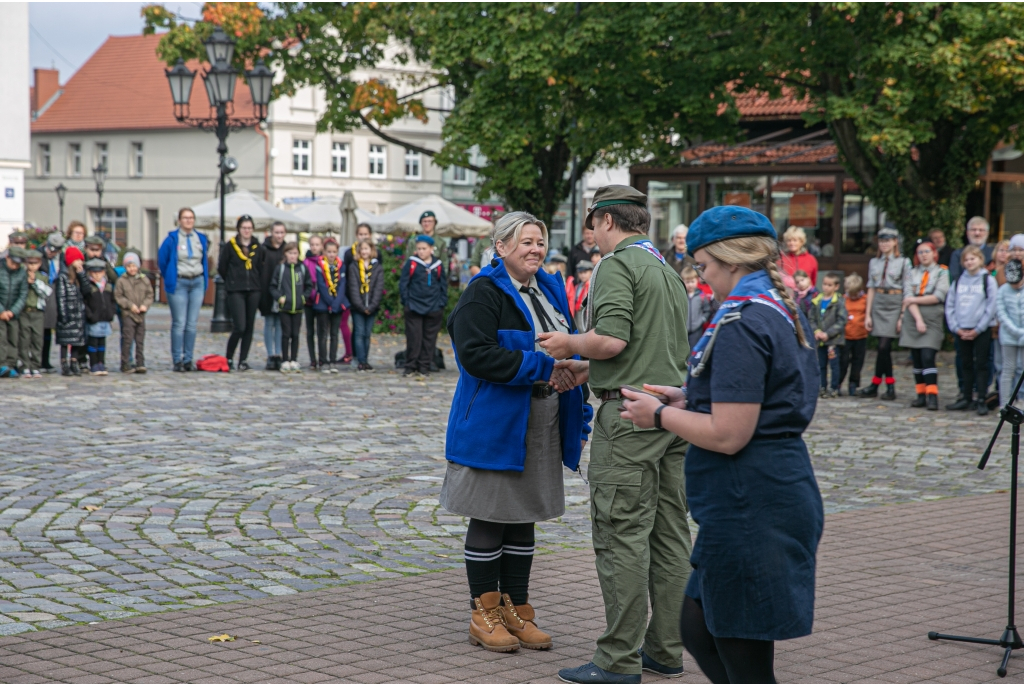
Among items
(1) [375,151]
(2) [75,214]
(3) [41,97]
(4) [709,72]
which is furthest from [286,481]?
(3) [41,97]

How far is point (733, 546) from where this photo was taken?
3.24 metres

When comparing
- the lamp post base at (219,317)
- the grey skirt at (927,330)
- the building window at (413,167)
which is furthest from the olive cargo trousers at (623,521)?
the building window at (413,167)

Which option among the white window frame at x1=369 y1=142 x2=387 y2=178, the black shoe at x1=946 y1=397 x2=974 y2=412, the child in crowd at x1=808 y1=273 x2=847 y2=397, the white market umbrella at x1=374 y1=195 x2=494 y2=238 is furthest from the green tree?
the white window frame at x1=369 y1=142 x2=387 y2=178

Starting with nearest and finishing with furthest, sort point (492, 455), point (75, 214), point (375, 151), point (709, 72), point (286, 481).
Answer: point (492, 455) < point (286, 481) < point (709, 72) < point (375, 151) < point (75, 214)

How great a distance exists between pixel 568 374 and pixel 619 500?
0.65 m

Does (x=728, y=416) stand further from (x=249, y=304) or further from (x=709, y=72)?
(x=709, y=72)

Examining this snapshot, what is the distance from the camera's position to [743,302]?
10.7ft

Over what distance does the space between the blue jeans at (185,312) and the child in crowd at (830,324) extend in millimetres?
8488

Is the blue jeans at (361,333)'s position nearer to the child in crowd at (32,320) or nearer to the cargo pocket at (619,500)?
the child in crowd at (32,320)

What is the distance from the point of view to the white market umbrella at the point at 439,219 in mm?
29234

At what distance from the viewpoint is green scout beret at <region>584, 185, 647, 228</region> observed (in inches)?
185

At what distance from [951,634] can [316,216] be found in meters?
31.0

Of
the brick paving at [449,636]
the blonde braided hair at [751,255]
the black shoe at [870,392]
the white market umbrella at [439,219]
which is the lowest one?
the brick paving at [449,636]

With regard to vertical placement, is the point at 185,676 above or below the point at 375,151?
below
